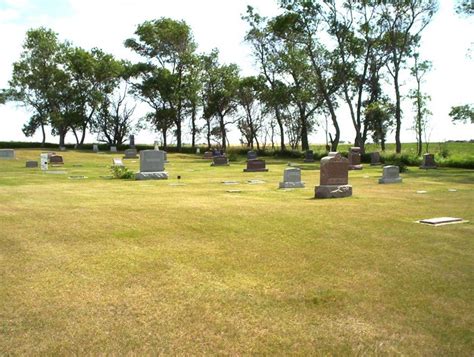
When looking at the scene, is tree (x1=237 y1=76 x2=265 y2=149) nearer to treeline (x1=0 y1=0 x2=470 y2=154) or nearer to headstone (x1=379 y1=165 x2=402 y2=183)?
treeline (x1=0 y1=0 x2=470 y2=154)

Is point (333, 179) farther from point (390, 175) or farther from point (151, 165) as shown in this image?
point (151, 165)

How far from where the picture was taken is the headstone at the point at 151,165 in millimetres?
21266

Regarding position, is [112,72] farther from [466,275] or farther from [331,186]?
[466,275]

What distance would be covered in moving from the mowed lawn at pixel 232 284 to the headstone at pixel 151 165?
11524 mm

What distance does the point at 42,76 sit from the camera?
186 ft

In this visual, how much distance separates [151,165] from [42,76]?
42.2 metres

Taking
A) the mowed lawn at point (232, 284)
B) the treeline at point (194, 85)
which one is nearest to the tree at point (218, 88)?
the treeline at point (194, 85)

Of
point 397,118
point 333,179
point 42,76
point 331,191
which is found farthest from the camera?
point 42,76

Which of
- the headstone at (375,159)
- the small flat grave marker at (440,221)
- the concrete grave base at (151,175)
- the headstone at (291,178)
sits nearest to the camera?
the small flat grave marker at (440,221)

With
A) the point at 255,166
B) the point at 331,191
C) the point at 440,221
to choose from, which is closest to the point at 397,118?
the point at 255,166

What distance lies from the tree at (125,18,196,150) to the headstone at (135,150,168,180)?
3608 centimetres

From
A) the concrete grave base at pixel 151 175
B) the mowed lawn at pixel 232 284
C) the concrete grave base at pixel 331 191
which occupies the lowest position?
the mowed lawn at pixel 232 284

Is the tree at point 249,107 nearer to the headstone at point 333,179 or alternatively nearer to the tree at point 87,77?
the tree at point 87,77

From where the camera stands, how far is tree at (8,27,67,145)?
55.9 m
